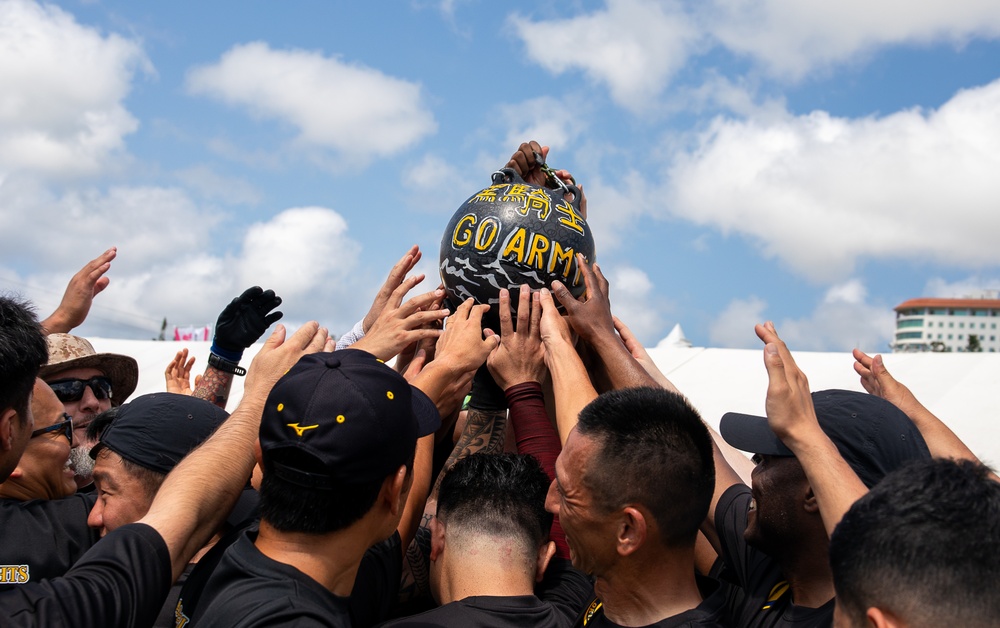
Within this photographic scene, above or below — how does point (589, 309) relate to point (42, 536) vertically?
above

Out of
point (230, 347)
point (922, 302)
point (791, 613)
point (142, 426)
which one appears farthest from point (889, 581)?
point (922, 302)

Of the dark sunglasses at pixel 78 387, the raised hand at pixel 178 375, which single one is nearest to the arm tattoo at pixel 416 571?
the dark sunglasses at pixel 78 387

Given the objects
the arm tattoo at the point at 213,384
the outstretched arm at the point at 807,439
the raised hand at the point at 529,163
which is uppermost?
the raised hand at the point at 529,163

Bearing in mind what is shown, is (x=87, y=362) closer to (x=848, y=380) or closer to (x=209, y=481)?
(x=209, y=481)

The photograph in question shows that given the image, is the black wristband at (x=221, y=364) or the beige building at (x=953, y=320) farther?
the beige building at (x=953, y=320)

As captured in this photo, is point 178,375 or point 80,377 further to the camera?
point 178,375

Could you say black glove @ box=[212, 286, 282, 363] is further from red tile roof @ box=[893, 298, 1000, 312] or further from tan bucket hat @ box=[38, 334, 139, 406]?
red tile roof @ box=[893, 298, 1000, 312]

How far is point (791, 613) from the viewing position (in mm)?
2604

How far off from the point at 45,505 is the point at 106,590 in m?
1.21

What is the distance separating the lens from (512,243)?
3.77 meters

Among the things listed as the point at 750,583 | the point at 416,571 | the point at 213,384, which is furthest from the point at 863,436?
the point at 213,384

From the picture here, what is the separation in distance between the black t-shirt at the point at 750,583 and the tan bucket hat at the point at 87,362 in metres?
3.38

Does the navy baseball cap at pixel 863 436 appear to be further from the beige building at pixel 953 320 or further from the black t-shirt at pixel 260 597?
the beige building at pixel 953 320

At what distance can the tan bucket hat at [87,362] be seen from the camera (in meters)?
4.50
